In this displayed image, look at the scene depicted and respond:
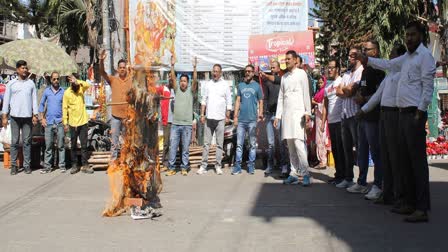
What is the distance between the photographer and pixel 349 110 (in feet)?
24.3

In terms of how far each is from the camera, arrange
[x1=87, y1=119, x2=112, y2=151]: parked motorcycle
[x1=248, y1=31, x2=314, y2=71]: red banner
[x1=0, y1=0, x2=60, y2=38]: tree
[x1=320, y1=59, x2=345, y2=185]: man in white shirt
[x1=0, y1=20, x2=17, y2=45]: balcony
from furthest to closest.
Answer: [x1=0, y1=20, x2=17, y2=45]: balcony
[x1=0, y1=0, x2=60, y2=38]: tree
[x1=87, y1=119, x2=112, y2=151]: parked motorcycle
[x1=248, y1=31, x2=314, y2=71]: red banner
[x1=320, y1=59, x2=345, y2=185]: man in white shirt

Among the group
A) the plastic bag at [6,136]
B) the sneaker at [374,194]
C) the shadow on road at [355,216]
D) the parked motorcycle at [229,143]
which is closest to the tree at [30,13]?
the plastic bag at [6,136]

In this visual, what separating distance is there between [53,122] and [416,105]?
731 centimetres

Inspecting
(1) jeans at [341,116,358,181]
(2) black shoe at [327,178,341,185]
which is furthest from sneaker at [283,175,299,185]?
(1) jeans at [341,116,358,181]

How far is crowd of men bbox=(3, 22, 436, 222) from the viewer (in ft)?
18.2

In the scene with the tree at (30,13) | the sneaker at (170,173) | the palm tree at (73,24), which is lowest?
the sneaker at (170,173)

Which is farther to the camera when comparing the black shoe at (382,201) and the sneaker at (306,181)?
the sneaker at (306,181)

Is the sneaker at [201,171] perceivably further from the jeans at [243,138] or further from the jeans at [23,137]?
the jeans at [23,137]

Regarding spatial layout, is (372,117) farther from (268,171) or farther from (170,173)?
(170,173)

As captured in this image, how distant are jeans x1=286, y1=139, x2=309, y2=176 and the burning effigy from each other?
2817 mm

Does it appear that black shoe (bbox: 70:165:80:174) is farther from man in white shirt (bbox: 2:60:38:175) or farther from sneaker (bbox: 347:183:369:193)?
sneaker (bbox: 347:183:369:193)

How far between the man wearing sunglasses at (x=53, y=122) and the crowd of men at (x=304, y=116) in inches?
0.8

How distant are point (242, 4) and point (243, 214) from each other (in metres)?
7.38

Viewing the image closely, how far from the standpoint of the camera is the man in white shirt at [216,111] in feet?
31.6
